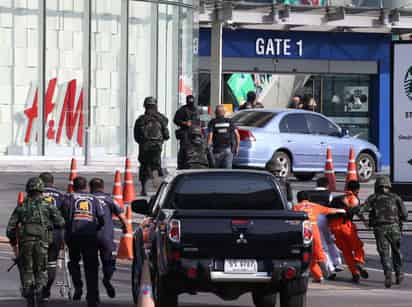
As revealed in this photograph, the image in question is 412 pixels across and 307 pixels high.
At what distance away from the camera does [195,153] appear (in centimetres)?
2366

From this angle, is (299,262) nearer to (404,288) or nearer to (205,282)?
(205,282)

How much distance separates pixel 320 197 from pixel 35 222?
518 centimetres

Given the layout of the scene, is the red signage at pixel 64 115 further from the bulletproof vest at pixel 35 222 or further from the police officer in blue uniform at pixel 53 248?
the bulletproof vest at pixel 35 222

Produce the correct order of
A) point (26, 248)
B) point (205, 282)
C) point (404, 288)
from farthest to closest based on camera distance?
point (404, 288)
point (26, 248)
point (205, 282)

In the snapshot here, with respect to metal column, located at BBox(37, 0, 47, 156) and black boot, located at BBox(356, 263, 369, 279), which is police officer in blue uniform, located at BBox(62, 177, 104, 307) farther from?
metal column, located at BBox(37, 0, 47, 156)

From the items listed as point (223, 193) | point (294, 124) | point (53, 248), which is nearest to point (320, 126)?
point (294, 124)

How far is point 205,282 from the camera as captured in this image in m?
13.0

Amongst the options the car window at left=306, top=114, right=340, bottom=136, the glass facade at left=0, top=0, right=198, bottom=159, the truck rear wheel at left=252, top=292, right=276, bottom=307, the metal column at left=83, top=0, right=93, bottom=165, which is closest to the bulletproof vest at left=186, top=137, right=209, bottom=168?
the car window at left=306, top=114, right=340, bottom=136

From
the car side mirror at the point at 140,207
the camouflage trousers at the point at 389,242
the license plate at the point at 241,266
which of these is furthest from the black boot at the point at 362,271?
the license plate at the point at 241,266

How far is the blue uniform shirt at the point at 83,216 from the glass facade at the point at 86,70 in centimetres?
1873

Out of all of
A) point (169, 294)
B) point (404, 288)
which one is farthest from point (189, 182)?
point (404, 288)

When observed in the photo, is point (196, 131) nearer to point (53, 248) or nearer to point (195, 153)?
point (195, 153)

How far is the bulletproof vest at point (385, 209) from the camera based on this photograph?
17.7 m

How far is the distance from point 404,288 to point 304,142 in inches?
538
